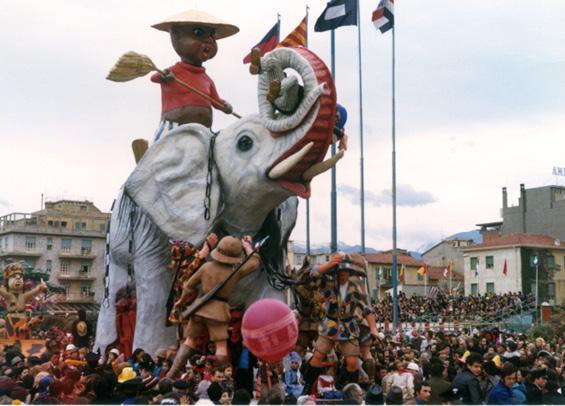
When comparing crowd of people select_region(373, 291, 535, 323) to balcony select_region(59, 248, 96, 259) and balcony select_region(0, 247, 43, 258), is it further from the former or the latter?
balcony select_region(0, 247, 43, 258)

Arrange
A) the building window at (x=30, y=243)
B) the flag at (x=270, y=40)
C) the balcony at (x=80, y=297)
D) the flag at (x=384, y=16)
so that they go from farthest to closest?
the building window at (x=30, y=243) → the balcony at (x=80, y=297) → the flag at (x=384, y=16) → the flag at (x=270, y=40)

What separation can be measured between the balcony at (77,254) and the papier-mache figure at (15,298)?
41838mm

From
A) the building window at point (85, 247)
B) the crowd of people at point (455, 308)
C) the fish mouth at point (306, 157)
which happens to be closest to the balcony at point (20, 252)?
the building window at point (85, 247)

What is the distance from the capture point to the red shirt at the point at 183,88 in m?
12.9

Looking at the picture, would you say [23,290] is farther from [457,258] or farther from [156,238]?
[457,258]

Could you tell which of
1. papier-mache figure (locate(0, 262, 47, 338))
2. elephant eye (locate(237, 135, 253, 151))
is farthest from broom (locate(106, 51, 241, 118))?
papier-mache figure (locate(0, 262, 47, 338))

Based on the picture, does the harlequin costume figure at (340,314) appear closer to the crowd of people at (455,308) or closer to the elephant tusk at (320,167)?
the elephant tusk at (320,167)

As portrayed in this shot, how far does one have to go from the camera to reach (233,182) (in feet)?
37.8

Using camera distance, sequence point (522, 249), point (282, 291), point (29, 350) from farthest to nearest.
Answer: point (522, 249) → point (29, 350) → point (282, 291)

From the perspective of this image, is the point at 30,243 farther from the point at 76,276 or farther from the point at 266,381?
the point at 266,381

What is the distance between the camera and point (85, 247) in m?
59.8

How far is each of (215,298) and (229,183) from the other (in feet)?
7.42

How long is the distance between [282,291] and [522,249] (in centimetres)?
3864

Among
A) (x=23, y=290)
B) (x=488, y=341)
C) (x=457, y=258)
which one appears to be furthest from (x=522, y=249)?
(x=23, y=290)
